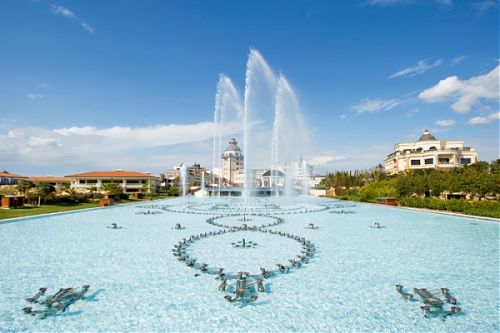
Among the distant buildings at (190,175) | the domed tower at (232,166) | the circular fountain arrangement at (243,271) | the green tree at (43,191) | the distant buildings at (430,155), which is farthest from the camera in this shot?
the domed tower at (232,166)

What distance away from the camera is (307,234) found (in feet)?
47.9

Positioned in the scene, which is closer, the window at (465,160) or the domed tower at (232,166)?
the window at (465,160)

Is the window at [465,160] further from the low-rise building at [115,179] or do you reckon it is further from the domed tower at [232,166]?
the domed tower at [232,166]

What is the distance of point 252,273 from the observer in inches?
327

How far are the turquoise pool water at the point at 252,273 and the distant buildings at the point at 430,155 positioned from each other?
4745cm

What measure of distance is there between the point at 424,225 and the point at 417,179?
18229mm

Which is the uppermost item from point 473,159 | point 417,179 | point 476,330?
point 473,159

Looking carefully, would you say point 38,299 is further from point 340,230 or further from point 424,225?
Answer: point 424,225

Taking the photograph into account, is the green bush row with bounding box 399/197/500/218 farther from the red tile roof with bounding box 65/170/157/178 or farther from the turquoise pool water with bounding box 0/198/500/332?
the red tile roof with bounding box 65/170/157/178

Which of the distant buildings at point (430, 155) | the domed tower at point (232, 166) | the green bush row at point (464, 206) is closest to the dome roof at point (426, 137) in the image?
the distant buildings at point (430, 155)

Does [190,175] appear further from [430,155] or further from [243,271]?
[243,271]

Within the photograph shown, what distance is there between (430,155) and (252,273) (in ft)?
196

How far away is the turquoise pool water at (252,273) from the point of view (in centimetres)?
562

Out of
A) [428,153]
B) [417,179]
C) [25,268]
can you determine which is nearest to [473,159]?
[428,153]
